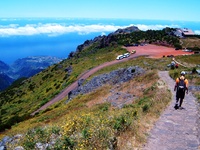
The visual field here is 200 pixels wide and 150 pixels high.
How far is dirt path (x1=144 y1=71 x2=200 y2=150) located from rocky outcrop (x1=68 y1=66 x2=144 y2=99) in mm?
21615

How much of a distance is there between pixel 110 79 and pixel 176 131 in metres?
31.8

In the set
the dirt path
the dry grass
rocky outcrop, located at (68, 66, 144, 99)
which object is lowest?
rocky outcrop, located at (68, 66, 144, 99)

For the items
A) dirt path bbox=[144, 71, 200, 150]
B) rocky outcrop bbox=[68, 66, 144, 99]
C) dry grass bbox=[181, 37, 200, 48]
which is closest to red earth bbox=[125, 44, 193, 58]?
dry grass bbox=[181, 37, 200, 48]

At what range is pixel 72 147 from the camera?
10453 mm

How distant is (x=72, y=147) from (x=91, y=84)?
37659 millimetres

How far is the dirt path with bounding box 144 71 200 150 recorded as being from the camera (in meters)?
13.2

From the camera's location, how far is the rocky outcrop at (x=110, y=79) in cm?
4301

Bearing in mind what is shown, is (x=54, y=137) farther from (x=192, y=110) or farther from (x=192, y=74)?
(x=192, y=74)

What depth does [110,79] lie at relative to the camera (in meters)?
47.1

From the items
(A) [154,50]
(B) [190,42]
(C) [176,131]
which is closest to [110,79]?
(A) [154,50]

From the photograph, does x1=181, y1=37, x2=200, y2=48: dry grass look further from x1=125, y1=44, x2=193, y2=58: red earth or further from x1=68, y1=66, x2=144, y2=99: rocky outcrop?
x1=68, y1=66, x2=144, y2=99: rocky outcrop

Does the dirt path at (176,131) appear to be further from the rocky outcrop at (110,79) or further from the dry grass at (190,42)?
the dry grass at (190,42)

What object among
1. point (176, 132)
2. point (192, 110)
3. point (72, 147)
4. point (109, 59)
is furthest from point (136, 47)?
point (72, 147)

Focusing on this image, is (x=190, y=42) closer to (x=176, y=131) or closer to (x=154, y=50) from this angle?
(x=154, y=50)
